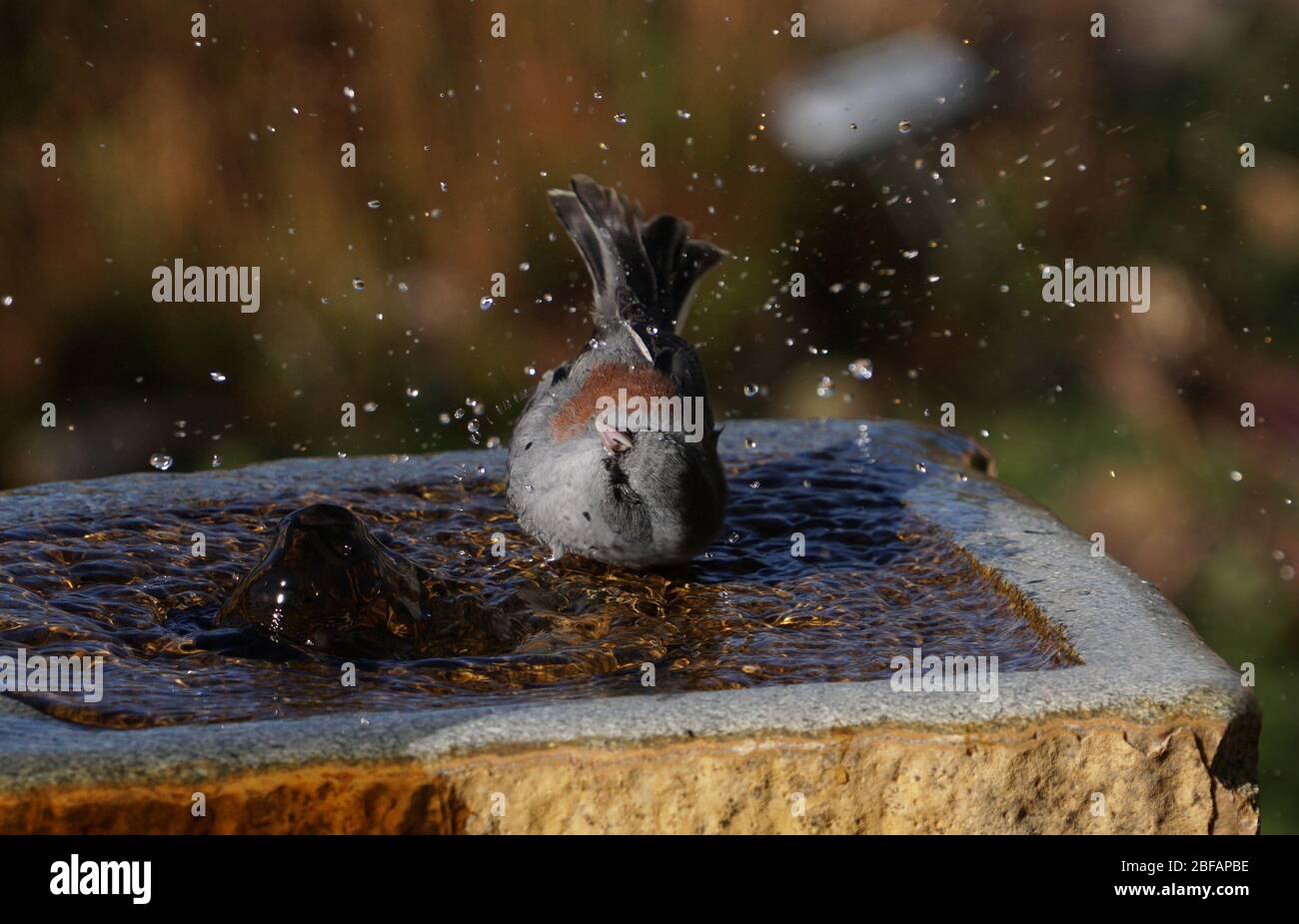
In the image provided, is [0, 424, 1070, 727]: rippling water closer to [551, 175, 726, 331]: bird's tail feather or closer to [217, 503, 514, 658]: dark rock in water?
[217, 503, 514, 658]: dark rock in water

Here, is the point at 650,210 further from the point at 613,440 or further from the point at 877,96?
the point at 613,440

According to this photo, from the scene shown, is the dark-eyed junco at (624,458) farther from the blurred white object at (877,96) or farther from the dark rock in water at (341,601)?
the blurred white object at (877,96)

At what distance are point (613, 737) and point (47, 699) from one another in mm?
768

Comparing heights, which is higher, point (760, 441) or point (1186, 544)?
point (760, 441)

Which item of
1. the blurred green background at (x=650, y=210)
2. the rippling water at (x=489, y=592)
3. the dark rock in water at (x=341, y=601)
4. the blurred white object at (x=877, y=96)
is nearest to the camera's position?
the rippling water at (x=489, y=592)

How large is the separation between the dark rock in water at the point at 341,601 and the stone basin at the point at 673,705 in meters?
0.06

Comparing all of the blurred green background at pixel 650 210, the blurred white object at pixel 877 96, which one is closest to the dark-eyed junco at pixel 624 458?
the blurred green background at pixel 650 210

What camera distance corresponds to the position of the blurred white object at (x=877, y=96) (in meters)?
5.49

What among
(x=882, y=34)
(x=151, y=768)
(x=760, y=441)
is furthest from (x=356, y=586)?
(x=882, y=34)

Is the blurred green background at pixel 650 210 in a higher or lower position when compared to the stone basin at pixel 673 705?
higher

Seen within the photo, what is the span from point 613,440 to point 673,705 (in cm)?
82

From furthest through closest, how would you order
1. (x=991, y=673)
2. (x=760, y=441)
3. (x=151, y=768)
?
(x=760, y=441)
(x=991, y=673)
(x=151, y=768)

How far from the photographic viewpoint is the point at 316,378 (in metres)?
5.31

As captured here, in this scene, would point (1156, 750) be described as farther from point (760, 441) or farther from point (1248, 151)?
point (1248, 151)
